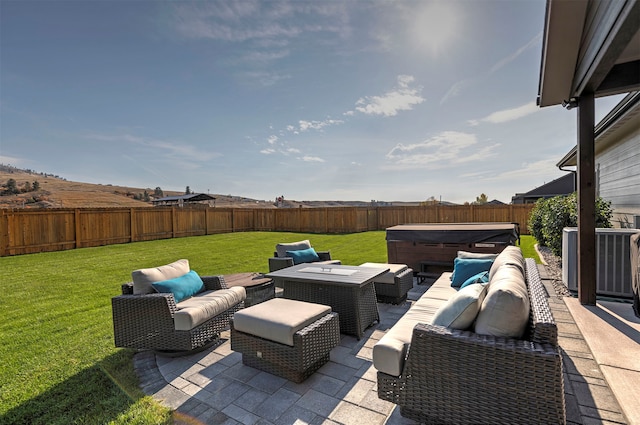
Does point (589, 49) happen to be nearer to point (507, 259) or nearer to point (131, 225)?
point (507, 259)

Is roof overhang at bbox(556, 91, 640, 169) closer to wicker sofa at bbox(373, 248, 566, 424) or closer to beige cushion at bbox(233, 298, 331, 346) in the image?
wicker sofa at bbox(373, 248, 566, 424)

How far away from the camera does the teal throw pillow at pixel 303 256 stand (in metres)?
5.22

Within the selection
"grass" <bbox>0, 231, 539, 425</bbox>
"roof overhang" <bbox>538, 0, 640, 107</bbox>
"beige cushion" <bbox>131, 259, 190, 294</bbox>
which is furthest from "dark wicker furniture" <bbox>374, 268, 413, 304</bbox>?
"roof overhang" <bbox>538, 0, 640, 107</bbox>

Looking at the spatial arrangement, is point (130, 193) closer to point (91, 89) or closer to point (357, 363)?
point (91, 89)

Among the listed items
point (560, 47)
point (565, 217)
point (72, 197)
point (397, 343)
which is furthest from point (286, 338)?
point (72, 197)

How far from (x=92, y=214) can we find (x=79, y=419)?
39.0ft

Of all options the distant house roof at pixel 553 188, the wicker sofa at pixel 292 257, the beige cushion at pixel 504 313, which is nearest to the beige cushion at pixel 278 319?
the beige cushion at pixel 504 313

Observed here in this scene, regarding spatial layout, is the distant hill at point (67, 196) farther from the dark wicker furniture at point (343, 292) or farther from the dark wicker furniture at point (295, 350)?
the dark wicker furniture at point (295, 350)

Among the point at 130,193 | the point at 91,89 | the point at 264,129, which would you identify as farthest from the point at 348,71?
the point at 130,193

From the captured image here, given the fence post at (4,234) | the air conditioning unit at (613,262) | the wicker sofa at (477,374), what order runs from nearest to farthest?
1. the wicker sofa at (477,374)
2. the air conditioning unit at (613,262)
3. the fence post at (4,234)

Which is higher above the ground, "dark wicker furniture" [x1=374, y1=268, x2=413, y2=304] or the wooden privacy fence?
the wooden privacy fence

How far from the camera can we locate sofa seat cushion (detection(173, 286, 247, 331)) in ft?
9.16

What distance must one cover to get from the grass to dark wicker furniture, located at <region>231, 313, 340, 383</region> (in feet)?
2.46

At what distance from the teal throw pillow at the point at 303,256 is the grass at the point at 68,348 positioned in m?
2.07
